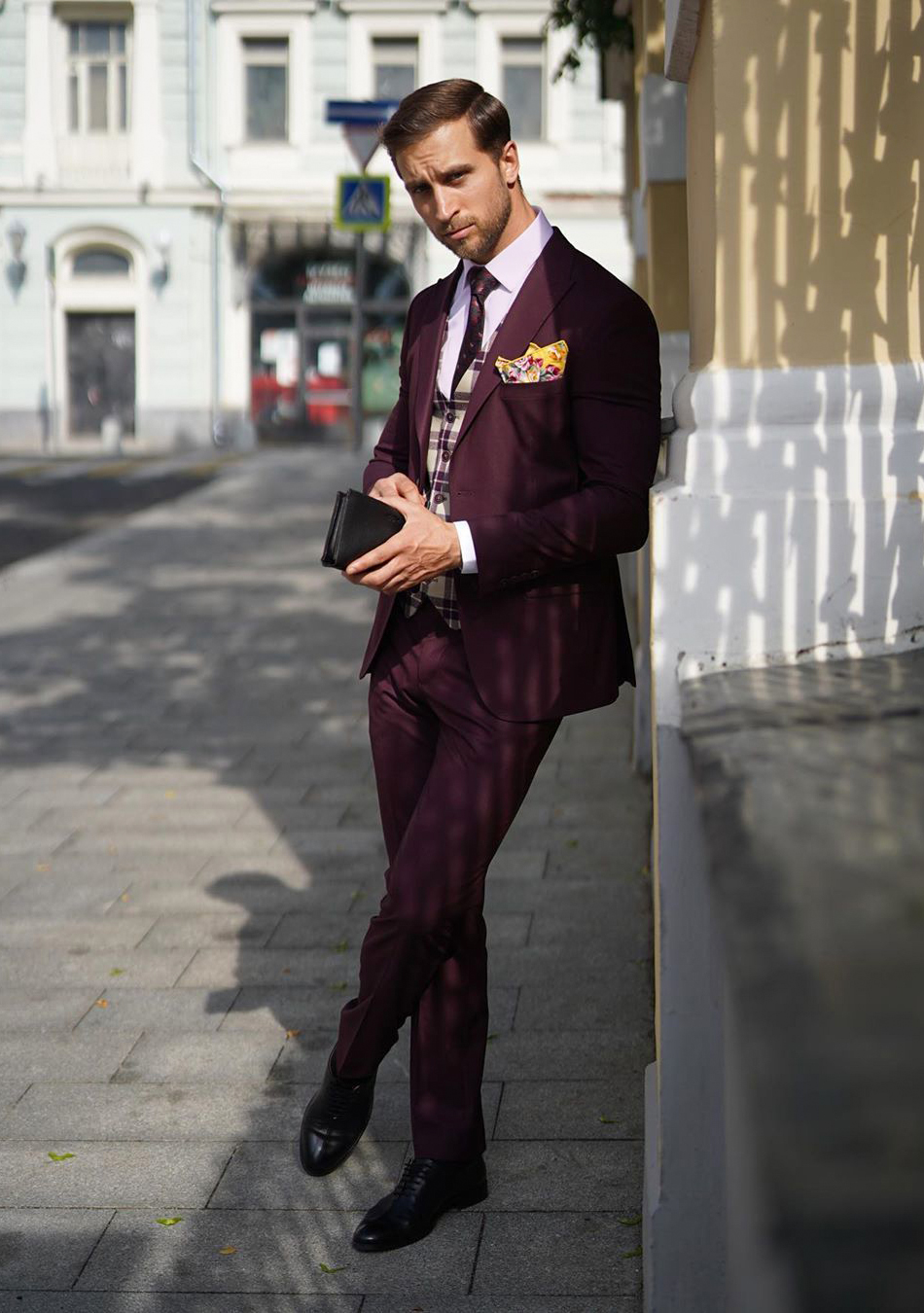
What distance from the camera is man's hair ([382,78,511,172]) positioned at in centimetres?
307

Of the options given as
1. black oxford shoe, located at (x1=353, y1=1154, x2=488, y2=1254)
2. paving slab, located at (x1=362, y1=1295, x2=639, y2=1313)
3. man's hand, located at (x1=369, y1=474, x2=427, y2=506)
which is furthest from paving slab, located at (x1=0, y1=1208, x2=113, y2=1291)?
man's hand, located at (x1=369, y1=474, x2=427, y2=506)

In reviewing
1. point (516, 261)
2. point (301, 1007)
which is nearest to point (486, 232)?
point (516, 261)

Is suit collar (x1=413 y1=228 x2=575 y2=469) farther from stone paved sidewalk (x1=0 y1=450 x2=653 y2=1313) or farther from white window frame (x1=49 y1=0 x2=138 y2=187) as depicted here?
white window frame (x1=49 y1=0 x2=138 y2=187)

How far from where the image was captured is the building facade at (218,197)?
31.9 meters

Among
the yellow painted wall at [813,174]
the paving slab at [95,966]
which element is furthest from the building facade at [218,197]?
the yellow painted wall at [813,174]

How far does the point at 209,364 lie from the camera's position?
32.8 m

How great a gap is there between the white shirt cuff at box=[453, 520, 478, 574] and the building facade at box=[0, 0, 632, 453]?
2936 centimetres

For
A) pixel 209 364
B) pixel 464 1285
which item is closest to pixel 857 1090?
pixel 464 1285

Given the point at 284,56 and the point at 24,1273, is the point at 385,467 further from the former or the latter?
the point at 284,56

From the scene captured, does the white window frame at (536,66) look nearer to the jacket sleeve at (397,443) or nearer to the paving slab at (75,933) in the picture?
the paving slab at (75,933)

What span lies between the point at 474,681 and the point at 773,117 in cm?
107

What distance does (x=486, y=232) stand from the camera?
315cm

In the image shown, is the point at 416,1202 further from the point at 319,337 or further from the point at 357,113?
the point at 319,337

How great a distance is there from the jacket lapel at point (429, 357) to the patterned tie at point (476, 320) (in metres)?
0.06
